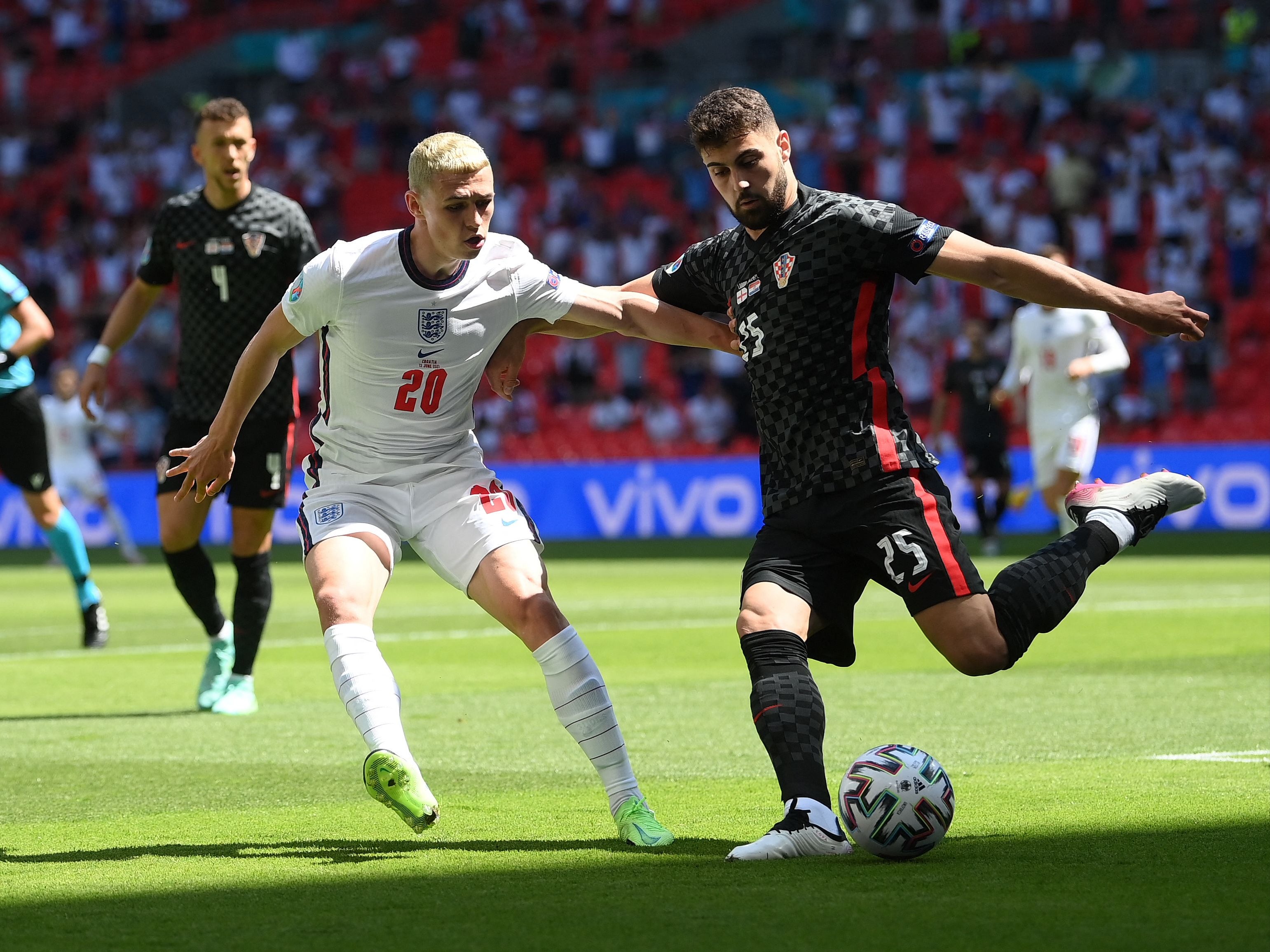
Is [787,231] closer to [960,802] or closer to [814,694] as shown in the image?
[814,694]

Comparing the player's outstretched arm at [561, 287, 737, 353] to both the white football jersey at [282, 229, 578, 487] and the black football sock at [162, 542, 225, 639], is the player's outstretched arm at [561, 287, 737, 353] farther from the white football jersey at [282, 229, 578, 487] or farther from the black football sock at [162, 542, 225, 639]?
the black football sock at [162, 542, 225, 639]

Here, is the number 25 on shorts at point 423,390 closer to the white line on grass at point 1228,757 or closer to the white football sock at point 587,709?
the white football sock at point 587,709

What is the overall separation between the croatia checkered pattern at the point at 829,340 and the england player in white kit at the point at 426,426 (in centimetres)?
37

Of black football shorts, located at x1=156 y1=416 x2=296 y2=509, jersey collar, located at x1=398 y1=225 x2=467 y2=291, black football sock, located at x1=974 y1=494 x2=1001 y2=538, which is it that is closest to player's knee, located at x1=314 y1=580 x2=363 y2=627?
jersey collar, located at x1=398 y1=225 x2=467 y2=291

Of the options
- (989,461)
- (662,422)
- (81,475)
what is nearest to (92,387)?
(989,461)

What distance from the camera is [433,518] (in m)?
5.74

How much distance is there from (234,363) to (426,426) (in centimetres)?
312

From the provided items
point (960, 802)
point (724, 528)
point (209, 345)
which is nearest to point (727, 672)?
point (209, 345)

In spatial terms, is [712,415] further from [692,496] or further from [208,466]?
[208,466]

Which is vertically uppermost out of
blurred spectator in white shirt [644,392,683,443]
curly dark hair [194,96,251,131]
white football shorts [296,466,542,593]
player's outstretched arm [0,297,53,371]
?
curly dark hair [194,96,251,131]

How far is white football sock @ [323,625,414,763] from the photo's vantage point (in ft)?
17.2

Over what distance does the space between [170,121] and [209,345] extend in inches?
1050

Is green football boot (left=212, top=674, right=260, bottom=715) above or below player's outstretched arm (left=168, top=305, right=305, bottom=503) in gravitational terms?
below

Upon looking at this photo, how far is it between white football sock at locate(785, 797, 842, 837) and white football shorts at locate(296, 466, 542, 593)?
1196 mm
